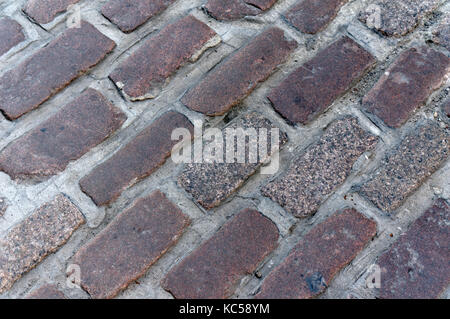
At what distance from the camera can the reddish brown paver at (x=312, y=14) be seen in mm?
920

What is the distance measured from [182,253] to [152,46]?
1.52ft

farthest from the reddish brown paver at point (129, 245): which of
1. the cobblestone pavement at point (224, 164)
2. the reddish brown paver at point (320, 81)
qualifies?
the reddish brown paver at point (320, 81)

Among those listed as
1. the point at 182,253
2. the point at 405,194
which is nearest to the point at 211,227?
the point at 182,253

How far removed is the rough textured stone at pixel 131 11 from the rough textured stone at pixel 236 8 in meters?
0.11

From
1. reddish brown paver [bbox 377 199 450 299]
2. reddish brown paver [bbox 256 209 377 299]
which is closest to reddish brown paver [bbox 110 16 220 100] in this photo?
reddish brown paver [bbox 256 209 377 299]

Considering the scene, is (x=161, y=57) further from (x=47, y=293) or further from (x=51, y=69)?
(x=47, y=293)

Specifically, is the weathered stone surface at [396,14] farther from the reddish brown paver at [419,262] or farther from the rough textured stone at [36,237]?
the rough textured stone at [36,237]

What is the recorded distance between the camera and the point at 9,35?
0.96 meters

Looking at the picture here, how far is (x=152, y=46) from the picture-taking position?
2.96 feet

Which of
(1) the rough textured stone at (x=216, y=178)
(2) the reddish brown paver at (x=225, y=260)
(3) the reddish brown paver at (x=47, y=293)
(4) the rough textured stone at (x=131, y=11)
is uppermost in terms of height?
(4) the rough textured stone at (x=131, y=11)

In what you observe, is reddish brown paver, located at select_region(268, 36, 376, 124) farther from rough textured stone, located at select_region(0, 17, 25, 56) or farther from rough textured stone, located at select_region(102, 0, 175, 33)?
rough textured stone, located at select_region(0, 17, 25, 56)

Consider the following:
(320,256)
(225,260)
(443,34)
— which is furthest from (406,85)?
(225,260)

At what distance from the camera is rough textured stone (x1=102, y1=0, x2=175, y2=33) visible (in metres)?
0.94

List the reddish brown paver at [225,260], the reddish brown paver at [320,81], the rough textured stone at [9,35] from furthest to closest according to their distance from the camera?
1. the rough textured stone at [9,35]
2. the reddish brown paver at [320,81]
3. the reddish brown paver at [225,260]
